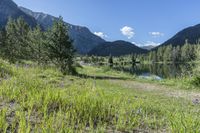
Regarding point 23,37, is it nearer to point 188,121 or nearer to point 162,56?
point 188,121

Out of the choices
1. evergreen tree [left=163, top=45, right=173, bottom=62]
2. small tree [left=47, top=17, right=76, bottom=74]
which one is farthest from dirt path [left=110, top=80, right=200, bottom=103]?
evergreen tree [left=163, top=45, right=173, bottom=62]

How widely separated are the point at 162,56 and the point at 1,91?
183 m

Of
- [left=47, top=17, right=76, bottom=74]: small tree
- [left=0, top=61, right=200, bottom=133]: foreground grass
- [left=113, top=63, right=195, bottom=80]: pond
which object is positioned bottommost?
[left=113, top=63, right=195, bottom=80]: pond

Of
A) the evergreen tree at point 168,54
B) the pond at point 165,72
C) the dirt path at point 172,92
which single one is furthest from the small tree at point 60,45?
the evergreen tree at point 168,54

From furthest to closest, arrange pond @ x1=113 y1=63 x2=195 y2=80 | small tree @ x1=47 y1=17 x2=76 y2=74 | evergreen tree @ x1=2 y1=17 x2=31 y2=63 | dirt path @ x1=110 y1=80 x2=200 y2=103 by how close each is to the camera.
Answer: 1. evergreen tree @ x1=2 y1=17 x2=31 y2=63
2. small tree @ x1=47 y1=17 x2=76 y2=74
3. pond @ x1=113 y1=63 x2=195 y2=80
4. dirt path @ x1=110 y1=80 x2=200 y2=103

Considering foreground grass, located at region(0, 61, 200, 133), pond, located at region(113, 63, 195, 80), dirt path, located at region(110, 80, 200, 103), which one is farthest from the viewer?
pond, located at region(113, 63, 195, 80)

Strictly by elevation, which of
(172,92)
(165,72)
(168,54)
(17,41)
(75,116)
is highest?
(17,41)

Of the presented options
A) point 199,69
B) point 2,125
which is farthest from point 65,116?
point 199,69

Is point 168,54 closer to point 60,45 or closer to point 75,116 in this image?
point 60,45

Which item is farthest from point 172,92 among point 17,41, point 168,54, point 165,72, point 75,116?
point 168,54

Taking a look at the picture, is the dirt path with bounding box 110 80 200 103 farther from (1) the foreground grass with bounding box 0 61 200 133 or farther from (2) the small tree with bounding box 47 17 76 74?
(2) the small tree with bounding box 47 17 76 74

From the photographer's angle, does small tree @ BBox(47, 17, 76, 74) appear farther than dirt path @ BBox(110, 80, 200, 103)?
Yes

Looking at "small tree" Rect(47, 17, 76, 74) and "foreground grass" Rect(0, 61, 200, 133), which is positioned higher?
"small tree" Rect(47, 17, 76, 74)

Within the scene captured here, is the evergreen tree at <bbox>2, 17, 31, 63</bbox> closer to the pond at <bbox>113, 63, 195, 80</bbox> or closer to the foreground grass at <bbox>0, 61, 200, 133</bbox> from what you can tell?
the pond at <bbox>113, 63, 195, 80</bbox>
